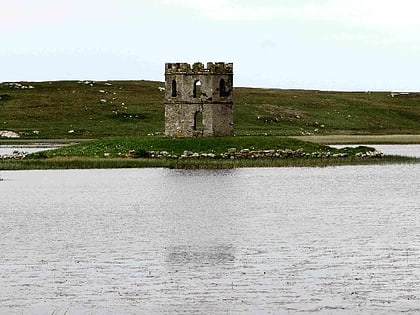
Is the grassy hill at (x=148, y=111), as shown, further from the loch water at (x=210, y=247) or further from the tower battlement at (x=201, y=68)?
the loch water at (x=210, y=247)

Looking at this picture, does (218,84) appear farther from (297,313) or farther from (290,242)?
(297,313)

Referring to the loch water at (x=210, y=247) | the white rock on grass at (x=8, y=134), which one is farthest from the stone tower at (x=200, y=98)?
the white rock on grass at (x=8, y=134)

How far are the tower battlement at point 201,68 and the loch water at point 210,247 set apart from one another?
17.1 m

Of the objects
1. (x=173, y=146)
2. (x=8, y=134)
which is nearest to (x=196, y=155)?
(x=173, y=146)

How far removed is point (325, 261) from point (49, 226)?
13.9 meters

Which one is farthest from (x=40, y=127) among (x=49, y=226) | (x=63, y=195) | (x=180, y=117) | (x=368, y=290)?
(x=368, y=290)

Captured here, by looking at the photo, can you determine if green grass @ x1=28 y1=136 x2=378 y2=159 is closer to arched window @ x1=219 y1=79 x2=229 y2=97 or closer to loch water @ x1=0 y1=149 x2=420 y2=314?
arched window @ x1=219 y1=79 x2=229 y2=97

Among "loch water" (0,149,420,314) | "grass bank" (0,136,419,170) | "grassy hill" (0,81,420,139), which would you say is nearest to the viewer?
"loch water" (0,149,420,314)

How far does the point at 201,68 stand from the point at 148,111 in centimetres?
5410

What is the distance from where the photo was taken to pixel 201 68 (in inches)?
3191

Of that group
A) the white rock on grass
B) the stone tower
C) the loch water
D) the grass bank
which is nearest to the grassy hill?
the white rock on grass

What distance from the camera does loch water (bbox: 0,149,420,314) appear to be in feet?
93.1

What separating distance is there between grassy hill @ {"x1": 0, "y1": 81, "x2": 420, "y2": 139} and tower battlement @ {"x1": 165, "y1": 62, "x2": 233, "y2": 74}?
32.8 meters

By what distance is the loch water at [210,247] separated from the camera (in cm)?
2839
